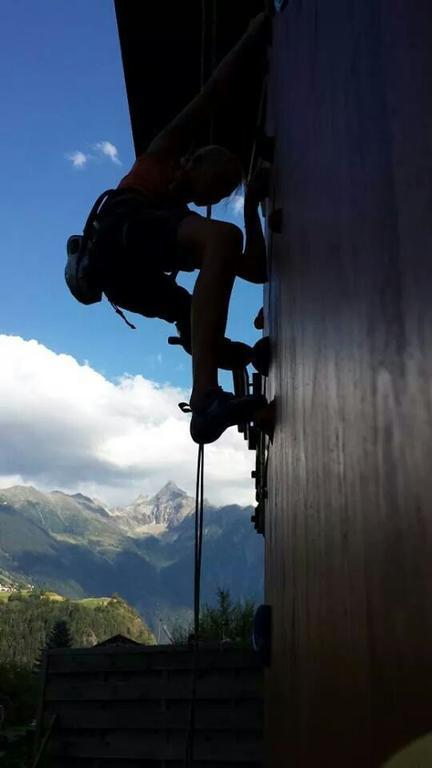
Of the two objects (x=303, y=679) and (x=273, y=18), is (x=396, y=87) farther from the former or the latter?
(x=273, y=18)

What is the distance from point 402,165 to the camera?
33.7 inches

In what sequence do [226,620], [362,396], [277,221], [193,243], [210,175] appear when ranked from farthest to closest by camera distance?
[226,620], [210,175], [193,243], [277,221], [362,396]

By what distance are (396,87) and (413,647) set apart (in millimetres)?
671

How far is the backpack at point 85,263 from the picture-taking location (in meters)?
2.81

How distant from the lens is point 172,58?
4773 millimetres

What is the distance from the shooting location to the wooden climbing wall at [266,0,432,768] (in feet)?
2.45

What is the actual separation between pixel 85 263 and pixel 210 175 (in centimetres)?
62

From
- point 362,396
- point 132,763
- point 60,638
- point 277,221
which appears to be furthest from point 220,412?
point 60,638

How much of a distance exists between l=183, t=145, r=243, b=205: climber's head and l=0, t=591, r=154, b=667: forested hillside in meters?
132

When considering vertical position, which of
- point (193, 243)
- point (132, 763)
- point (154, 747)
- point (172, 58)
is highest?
point (172, 58)

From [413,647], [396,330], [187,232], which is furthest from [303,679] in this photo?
[187,232]

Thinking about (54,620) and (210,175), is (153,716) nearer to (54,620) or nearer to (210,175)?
(210,175)

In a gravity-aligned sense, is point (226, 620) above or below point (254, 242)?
above

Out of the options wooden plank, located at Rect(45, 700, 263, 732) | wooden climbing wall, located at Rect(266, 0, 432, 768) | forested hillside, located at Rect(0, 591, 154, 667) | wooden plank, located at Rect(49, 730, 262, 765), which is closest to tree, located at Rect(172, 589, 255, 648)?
wooden plank, located at Rect(45, 700, 263, 732)
